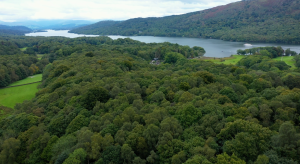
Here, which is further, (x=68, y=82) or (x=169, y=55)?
(x=169, y=55)

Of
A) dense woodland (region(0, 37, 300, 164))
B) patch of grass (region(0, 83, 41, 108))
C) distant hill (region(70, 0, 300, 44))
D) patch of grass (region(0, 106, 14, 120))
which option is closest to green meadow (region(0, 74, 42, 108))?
patch of grass (region(0, 83, 41, 108))

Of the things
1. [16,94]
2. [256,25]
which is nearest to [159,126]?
[16,94]

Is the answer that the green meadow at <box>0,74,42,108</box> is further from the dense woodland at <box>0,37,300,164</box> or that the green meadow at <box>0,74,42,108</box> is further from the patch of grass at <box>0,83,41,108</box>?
the dense woodland at <box>0,37,300,164</box>

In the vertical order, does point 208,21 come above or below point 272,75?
above

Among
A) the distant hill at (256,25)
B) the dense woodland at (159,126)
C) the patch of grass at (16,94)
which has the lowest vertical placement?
the patch of grass at (16,94)

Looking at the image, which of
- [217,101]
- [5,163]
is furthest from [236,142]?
[5,163]

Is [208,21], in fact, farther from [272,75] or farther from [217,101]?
[217,101]

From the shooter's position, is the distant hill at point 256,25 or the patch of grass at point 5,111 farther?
the distant hill at point 256,25

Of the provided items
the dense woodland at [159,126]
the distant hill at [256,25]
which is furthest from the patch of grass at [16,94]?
the distant hill at [256,25]

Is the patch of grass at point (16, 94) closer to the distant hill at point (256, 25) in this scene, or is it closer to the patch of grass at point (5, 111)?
the patch of grass at point (5, 111)
